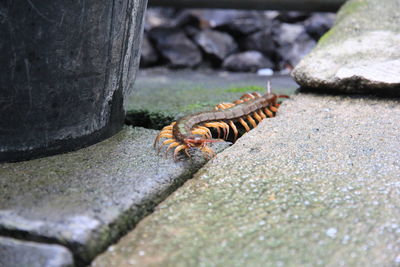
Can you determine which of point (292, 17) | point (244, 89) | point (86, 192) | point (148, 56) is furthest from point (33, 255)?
point (292, 17)

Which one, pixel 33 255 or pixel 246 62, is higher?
pixel 246 62

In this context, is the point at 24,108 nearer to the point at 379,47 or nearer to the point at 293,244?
the point at 293,244

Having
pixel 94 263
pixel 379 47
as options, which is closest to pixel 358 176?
pixel 94 263

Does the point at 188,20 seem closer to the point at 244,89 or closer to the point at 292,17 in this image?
the point at 292,17

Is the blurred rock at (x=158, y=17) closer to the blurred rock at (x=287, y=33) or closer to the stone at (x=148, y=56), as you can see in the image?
the stone at (x=148, y=56)

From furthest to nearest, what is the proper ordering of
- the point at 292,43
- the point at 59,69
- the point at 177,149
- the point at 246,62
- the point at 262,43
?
the point at 292,43 → the point at 262,43 → the point at 246,62 → the point at 177,149 → the point at 59,69

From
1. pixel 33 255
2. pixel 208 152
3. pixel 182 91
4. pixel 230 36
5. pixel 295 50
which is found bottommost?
pixel 33 255
